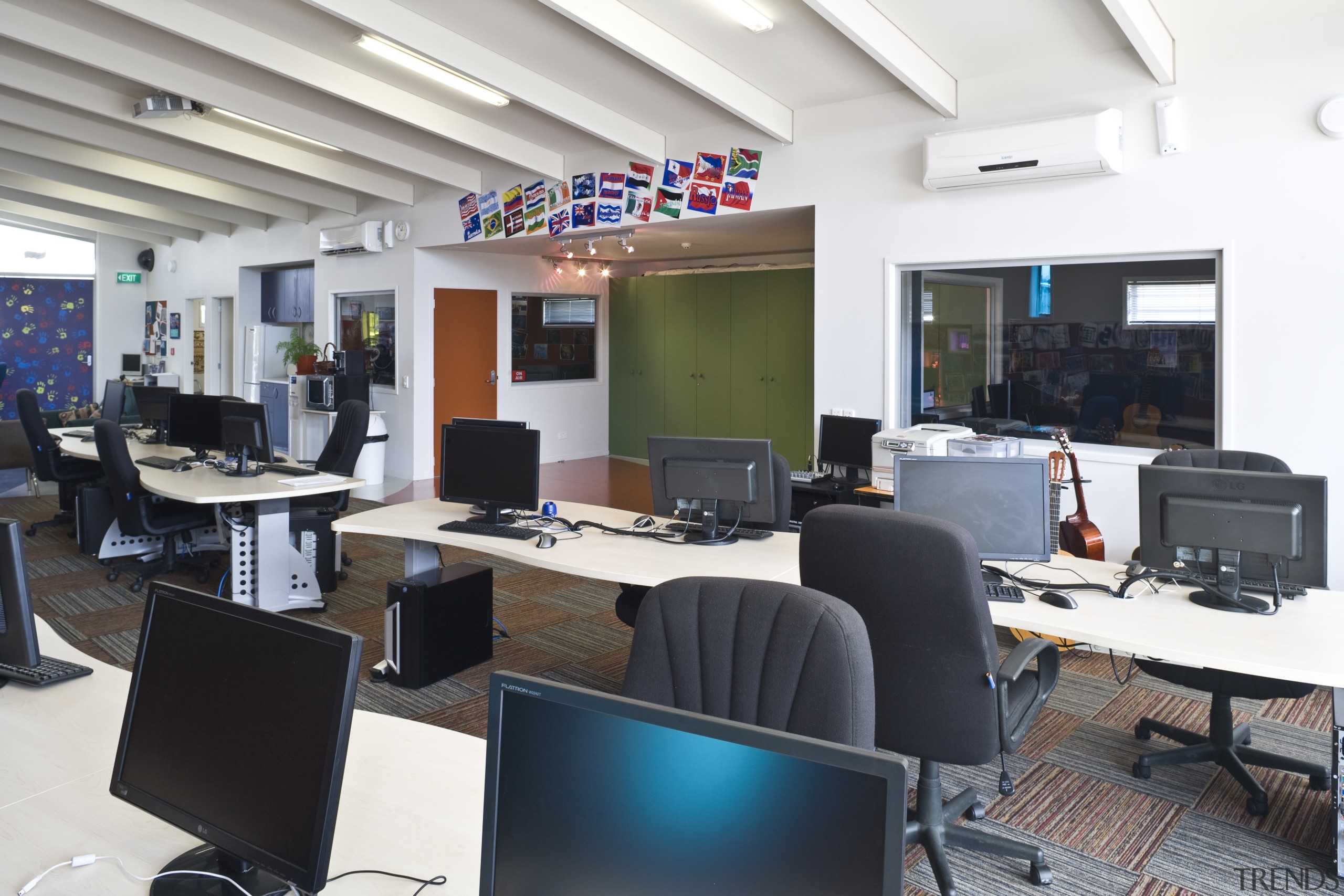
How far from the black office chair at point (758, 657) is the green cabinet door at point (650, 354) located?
31.6 feet

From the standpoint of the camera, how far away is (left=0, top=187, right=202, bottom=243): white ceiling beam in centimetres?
1263

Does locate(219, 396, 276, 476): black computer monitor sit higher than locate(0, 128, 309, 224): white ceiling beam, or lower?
lower

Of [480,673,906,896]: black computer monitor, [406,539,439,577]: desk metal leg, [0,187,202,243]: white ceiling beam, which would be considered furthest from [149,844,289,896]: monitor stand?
[0,187,202,243]: white ceiling beam

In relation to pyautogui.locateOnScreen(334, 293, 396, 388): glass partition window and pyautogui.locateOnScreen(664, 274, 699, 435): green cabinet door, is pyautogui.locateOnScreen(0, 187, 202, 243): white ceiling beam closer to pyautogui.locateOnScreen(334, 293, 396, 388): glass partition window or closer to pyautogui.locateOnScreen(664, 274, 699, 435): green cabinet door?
pyautogui.locateOnScreen(334, 293, 396, 388): glass partition window

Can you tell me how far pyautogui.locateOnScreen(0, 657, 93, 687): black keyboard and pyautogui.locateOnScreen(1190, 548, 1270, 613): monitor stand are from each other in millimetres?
3269

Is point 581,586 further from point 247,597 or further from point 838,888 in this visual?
point 838,888

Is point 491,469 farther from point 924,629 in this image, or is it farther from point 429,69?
point 429,69

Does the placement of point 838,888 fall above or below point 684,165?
below

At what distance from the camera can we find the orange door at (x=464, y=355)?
34.6 feet

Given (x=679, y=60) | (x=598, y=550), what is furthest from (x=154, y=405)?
(x=598, y=550)

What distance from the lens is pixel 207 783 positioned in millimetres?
1357

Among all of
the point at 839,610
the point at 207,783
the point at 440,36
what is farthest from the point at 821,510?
the point at 440,36

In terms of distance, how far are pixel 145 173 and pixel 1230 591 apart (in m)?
10.8

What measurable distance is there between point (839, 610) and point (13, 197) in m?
14.8
